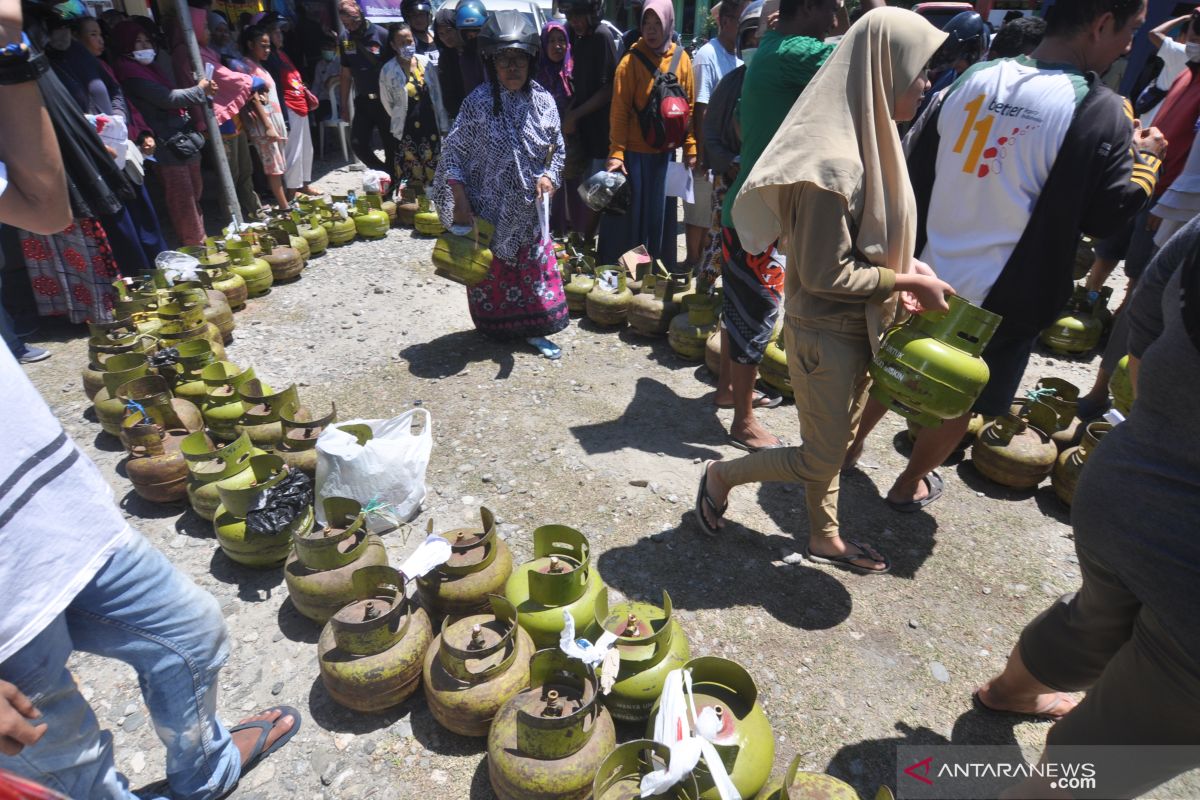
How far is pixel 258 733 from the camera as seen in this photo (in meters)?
2.17

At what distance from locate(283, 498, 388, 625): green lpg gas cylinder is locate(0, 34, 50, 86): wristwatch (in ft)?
5.54

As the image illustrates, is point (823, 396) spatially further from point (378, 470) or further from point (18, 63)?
point (18, 63)

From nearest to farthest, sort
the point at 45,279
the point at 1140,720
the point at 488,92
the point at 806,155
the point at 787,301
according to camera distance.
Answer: the point at 1140,720 < the point at 806,155 < the point at 787,301 < the point at 488,92 < the point at 45,279

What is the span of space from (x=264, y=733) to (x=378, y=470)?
115 cm

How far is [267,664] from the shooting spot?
2.55m

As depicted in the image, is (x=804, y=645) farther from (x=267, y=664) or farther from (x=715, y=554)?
(x=267, y=664)

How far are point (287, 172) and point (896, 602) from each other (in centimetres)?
854

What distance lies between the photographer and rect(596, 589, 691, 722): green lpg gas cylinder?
7.00 ft

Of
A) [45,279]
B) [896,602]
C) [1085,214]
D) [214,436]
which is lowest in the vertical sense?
[896,602]

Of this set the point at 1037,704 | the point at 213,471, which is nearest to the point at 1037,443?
the point at 1037,704

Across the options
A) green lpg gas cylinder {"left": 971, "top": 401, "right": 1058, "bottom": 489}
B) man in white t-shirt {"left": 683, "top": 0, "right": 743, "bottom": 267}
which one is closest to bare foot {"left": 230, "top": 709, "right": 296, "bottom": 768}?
green lpg gas cylinder {"left": 971, "top": 401, "right": 1058, "bottom": 489}

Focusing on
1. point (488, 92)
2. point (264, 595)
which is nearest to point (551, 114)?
point (488, 92)

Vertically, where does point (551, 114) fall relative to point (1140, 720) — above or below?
above

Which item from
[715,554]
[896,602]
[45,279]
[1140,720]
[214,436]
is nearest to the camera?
[1140,720]
